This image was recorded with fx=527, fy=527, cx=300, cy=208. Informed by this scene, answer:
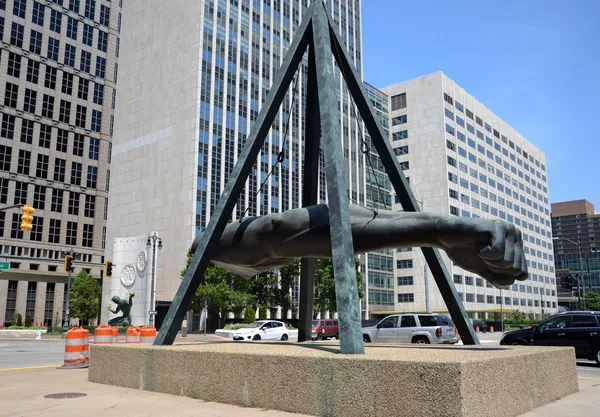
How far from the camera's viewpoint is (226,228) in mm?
11391

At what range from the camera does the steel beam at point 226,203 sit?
428 inches

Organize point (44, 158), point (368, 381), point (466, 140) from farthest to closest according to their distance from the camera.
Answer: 1. point (466, 140)
2. point (44, 158)
3. point (368, 381)

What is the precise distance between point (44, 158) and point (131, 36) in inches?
882

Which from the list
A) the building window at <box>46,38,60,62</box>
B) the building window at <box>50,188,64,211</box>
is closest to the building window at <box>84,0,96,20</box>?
the building window at <box>46,38,60,62</box>

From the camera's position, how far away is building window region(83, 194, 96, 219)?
8369cm

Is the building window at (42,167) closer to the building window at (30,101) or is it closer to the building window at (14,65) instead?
the building window at (30,101)

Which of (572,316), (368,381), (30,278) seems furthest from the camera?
(30,278)

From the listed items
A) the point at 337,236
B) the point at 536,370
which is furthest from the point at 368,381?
the point at 536,370

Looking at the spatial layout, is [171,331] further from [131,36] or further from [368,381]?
[131,36]

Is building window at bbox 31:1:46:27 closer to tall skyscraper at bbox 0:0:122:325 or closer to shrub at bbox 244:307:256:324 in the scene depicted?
tall skyscraper at bbox 0:0:122:325

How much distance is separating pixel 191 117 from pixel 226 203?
180ft

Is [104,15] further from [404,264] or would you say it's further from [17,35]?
[404,264]

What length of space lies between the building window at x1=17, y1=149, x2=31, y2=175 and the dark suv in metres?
74.6

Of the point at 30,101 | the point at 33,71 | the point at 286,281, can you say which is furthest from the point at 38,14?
the point at 286,281
